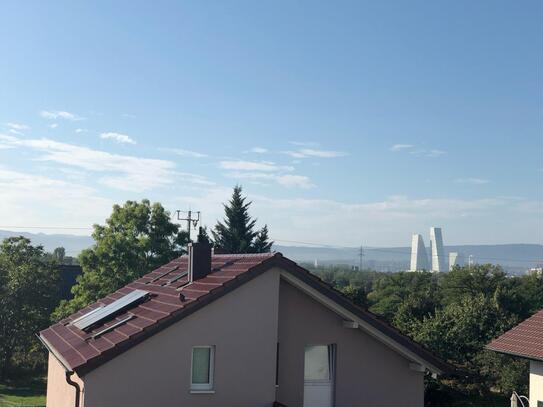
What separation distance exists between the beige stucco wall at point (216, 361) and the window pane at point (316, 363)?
1.28 meters

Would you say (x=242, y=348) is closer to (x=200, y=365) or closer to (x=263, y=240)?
(x=200, y=365)

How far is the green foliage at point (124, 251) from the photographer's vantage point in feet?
133

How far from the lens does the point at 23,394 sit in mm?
37406

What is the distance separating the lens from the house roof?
18734 millimetres

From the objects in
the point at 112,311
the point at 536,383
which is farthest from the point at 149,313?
the point at 536,383

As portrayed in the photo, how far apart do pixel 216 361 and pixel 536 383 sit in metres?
11.6

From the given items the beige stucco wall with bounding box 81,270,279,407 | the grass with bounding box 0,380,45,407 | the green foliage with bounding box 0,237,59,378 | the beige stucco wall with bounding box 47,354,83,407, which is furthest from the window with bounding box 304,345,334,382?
the green foliage with bounding box 0,237,59,378

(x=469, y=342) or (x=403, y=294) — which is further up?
(x=403, y=294)

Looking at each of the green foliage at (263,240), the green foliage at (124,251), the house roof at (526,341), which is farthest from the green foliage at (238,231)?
the house roof at (526,341)

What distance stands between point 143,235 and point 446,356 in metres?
20.6

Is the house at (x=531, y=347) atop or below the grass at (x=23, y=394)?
atop

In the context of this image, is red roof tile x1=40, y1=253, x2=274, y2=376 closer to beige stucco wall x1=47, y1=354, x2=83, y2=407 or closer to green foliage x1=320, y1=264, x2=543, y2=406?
beige stucco wall x1=47, y1=354, x2=83, y2=407

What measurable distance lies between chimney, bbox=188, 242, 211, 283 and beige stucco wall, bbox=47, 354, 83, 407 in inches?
134

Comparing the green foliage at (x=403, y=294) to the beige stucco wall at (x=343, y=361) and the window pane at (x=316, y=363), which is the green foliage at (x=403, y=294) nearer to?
the beige stucco wall at (x=343, y=361)
